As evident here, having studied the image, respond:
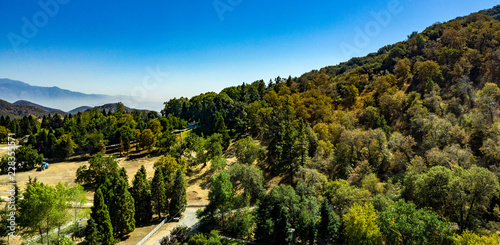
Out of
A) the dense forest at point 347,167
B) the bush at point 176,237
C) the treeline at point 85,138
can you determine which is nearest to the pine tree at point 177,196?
the dense forest at point 347,167

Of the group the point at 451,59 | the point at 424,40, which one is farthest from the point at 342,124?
the point at 424,40

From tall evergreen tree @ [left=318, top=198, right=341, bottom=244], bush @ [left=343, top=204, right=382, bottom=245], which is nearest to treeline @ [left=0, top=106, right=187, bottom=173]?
tall evergreen tree @ [left=318, top=198, right=341, bottom=244]

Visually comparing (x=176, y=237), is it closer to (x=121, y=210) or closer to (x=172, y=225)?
(x=172, y=225)

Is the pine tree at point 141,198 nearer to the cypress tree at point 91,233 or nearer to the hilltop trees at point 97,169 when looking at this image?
the cypress tree at point 91,233

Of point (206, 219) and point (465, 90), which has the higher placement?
point (465, 90)

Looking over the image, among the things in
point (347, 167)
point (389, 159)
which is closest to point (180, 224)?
point (347, 167)

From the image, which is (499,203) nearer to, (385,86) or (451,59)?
(385,86)
